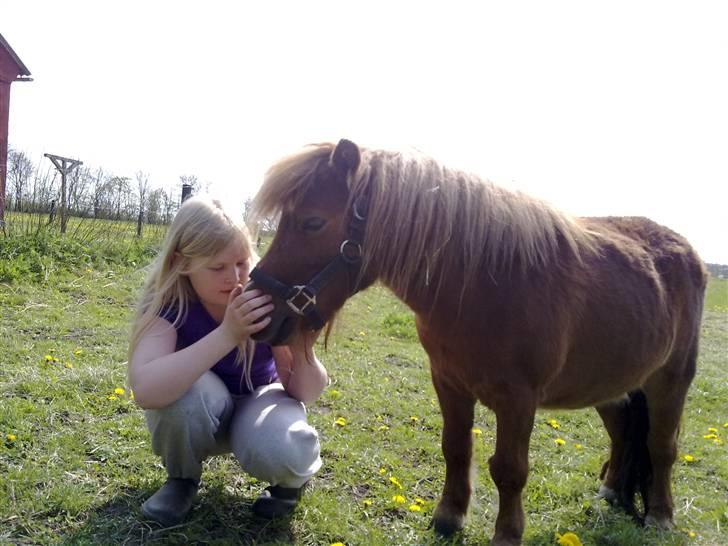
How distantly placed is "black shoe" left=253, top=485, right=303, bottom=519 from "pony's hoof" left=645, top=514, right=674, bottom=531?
2064 millimetres

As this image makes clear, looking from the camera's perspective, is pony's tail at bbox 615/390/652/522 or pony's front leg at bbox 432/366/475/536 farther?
pony's tail at bbox 615/390/652/522

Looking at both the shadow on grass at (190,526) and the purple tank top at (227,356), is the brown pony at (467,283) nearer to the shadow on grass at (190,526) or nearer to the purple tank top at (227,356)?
the purple tank top at (227,356)

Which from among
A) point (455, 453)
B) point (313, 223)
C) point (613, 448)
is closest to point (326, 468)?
point (455, 453)

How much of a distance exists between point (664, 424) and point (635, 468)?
32 cm

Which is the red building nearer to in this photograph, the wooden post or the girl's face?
the wooden post

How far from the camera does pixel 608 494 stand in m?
3.32

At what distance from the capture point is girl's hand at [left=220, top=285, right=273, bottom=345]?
215 cm

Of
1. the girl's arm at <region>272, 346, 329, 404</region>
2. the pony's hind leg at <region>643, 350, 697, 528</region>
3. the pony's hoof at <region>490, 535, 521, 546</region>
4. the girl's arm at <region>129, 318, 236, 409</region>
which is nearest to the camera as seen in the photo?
the girl's arm at <region>129, 318, 236, 409</region>

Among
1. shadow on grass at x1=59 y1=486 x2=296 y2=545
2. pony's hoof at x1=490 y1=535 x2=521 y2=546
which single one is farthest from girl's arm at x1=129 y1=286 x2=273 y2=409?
pony's hoof at x1=490 y1=535 x2=521 y2=546

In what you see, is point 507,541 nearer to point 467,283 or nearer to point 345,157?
point 467,283

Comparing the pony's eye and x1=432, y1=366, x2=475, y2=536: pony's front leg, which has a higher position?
the pony's eye

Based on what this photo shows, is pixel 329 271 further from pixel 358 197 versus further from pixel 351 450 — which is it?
pixel 351 450

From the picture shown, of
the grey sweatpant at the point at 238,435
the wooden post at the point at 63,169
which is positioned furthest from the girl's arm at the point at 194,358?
the wooden post at the point at 63,169

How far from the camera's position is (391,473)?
3.24 meters
